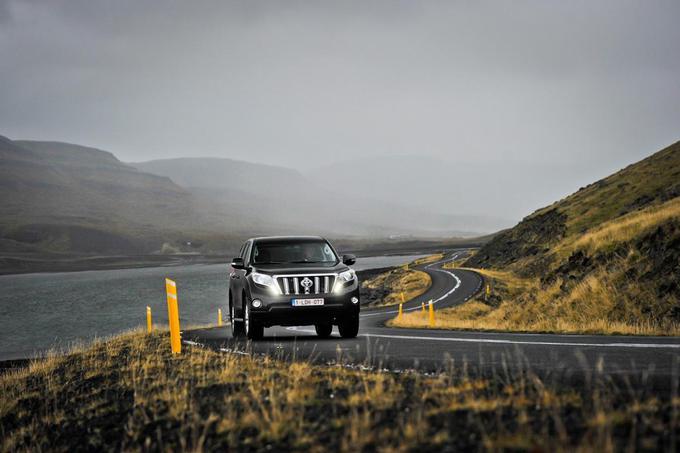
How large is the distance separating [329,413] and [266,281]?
8.42 meters

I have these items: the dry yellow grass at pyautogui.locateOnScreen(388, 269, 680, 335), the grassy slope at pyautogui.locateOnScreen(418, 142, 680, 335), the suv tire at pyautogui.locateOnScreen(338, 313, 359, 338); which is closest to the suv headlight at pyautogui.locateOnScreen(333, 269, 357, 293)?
the suv tire at pyautogui.locateOnScreen(338, 313, 359, 338)

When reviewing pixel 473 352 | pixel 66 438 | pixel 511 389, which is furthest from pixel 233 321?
pixel 511 389

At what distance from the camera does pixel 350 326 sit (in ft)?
51.5

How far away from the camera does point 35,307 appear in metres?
82.9

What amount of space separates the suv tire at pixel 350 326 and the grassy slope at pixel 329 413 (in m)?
4.40

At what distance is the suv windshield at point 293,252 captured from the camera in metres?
16.1

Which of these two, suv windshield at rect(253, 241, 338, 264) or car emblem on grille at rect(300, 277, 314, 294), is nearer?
car emblem on grille at rect(300, 277, 314, 294)

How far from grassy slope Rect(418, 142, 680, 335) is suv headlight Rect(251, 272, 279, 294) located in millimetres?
Result: 7406

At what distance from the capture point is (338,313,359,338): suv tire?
15406 millimetres

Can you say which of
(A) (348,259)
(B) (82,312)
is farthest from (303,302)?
(B) (82,312)

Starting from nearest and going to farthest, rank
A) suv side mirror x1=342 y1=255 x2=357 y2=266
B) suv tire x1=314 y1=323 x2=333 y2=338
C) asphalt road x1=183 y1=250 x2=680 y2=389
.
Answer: asphalt road x1=183 y1=250 x2=680 y2=389
suv side mirror x1=342 y1=255 x2=357 y2=266
suv tire x1=314 y1=323 x2=333 y2=338

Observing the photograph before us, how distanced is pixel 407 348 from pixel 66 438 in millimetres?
6680

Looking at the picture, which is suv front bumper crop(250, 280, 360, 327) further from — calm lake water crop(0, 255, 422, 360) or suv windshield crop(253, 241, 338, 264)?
calm lake water crop(0, 255, 422, 360)

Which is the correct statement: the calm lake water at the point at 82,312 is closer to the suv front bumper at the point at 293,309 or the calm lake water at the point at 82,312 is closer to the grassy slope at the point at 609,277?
the grassy slope at the point at 609,277
